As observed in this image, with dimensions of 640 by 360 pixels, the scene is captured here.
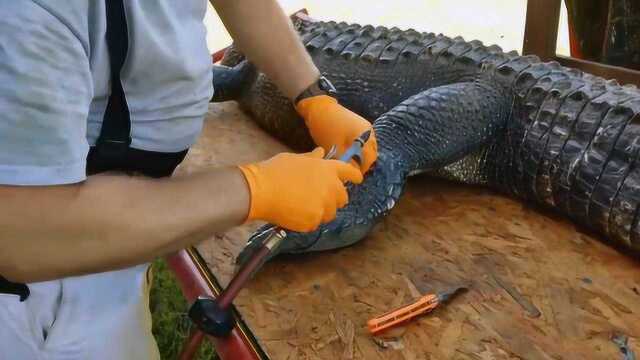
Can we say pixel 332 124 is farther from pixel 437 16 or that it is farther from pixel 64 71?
pixel 437 16

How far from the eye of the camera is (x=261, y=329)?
1109 mm

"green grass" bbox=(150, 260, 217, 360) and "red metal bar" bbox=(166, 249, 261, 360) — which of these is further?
"green grass" bbox=(150, 260, 217, 360)

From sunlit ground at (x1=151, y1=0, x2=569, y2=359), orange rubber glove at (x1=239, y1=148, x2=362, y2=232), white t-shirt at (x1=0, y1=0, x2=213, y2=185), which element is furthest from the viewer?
sunlit ground at (x1=151, y1=0, x2=569, y2=359)

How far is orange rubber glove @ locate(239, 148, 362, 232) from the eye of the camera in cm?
90

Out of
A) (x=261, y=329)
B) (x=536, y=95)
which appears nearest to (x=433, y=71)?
(x=536, y=95)

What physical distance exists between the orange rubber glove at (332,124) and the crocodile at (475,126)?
122 millimetres

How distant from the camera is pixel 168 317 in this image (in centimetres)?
169

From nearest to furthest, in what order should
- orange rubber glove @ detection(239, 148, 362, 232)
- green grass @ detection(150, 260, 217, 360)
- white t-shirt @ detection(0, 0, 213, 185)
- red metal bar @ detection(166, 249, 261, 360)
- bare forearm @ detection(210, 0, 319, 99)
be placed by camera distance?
1. white t-shirt @ detection(0, 0, 213, 185)
2. orange rubber glove @ detection(239, 148, 362, 232)
3. red metal bar @ detection(166, 249, 261, 360)
4. bare forearm @ detection(210, 0, 319, 99)
5. green grass @ detection(150, 260, 217, 360)

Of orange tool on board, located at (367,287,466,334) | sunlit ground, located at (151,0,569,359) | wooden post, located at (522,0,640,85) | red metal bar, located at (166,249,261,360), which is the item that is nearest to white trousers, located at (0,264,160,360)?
red metal bar, located at (166,249,261,360)

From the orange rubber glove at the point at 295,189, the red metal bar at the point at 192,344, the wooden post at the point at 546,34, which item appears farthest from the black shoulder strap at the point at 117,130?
the wooden post at the point at 546,34

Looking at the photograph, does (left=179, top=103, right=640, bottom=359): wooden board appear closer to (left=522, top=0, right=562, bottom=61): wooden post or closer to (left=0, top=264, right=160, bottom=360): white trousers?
(left=0, top=264, right=160, bottom=360): white trousers

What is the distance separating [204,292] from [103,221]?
51cm

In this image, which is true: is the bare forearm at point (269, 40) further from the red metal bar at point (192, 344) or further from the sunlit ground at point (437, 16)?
the sunlit ground at point (437, 16)

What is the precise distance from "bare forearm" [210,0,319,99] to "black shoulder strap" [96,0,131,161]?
483 millimetres
